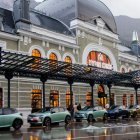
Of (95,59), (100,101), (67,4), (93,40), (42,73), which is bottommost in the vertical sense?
(100,101)

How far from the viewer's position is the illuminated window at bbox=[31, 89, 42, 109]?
3494 centimetres

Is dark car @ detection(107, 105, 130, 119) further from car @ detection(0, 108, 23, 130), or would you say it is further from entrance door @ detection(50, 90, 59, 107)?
car @ detection(0, 108, 23, 130)

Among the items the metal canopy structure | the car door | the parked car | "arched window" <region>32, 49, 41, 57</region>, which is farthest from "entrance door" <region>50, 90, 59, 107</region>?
the car door

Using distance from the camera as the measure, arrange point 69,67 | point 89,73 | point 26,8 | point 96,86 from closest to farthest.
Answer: point 69,67
point 89,73
point 26,8
point 96,86

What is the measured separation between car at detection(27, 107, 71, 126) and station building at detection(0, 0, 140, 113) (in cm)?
729

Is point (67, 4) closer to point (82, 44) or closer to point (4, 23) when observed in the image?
point (82, 44)

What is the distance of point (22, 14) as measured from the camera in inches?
1390

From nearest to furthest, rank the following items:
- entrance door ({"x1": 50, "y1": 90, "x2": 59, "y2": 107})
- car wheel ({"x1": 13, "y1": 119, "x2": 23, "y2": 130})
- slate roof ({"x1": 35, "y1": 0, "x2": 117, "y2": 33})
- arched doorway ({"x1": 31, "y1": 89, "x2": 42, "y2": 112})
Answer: car wheel ({"x1": 13, "y1": 119, "x2": 23, "y2": 130}) → arched doorway ({"x1": 31, "y1": 89, "x2": 42, "y2": 112}) → entrance door ({"x1": 50, "y1": 90, "x2": 59, "y2": 107}) → slate roof ({"x1": 35, "y1": 0, "x2": 117, "y2": 33})

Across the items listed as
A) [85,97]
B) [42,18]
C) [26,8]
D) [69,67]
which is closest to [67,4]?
[42,18]

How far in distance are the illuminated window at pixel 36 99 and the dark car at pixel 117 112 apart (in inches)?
315

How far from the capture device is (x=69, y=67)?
2936 centimetres

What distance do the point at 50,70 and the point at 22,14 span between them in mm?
9378

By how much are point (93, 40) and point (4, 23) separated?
14.7 metres

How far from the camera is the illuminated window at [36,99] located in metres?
34.9
